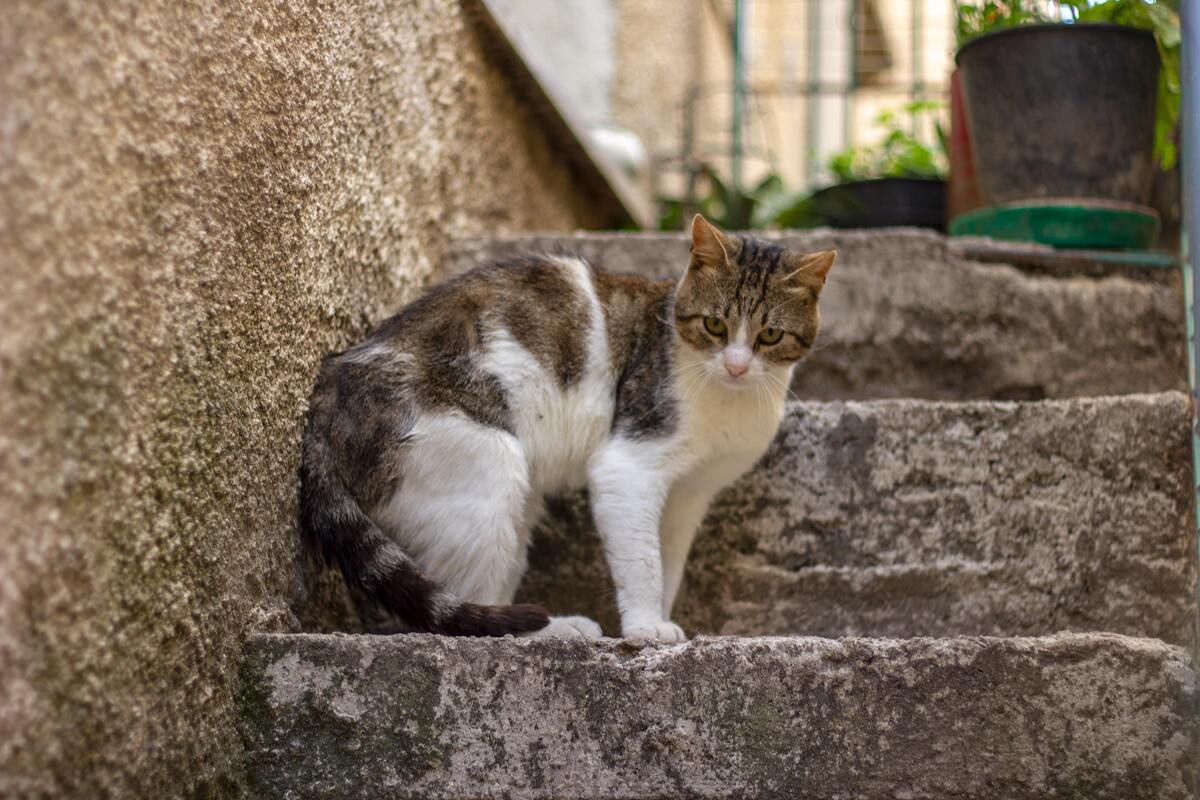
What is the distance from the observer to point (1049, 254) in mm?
2996

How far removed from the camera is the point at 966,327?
2928 mm

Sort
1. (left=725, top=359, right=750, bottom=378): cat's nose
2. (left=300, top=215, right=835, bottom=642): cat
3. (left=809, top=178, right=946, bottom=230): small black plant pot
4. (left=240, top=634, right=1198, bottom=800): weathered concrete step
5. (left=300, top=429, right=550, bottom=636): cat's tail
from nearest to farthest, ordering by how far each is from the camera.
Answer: (left=240, top=634, right=1198, bottom=800): weathered concrete step, (left=300, top=429, right=550, bottom=636): cat's tail, (left=300, top=215, right=835, bottom=642): cat, (left=725, top=359, right=750, bottom=378): cat's nose, (left=809, top=178, right=946, bottom=230): small black plant pot

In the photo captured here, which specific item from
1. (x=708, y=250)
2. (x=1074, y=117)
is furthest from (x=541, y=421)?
(x=1074, y=117)

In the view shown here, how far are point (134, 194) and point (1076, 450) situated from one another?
1.71 meters

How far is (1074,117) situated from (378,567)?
2.32 m

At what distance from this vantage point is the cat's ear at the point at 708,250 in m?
2.17

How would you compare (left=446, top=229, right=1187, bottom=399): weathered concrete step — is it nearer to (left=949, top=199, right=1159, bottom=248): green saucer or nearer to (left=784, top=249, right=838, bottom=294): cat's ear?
(left=949, top=199, right=1159, bottom=248): green saucer

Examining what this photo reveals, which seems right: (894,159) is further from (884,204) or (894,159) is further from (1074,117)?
(1074,117)

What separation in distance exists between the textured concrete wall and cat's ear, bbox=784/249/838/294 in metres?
0.82

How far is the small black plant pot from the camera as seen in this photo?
398 cm

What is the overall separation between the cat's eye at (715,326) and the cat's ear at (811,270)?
0.16m

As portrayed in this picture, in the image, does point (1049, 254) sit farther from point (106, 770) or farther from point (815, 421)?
point (106, 770)

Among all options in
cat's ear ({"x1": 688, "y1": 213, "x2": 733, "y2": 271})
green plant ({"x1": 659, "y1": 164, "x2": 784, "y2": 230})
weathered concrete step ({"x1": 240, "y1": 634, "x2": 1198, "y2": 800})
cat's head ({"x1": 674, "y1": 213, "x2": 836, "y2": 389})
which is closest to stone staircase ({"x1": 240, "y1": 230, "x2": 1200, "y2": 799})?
weathered concrete step ({"x1": 240, "y1": 634, "x2": 1198, "y2": 800})

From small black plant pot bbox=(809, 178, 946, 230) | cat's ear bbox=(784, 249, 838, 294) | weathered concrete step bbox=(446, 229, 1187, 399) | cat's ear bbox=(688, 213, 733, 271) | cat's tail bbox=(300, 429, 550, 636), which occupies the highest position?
small black plant pot bbox=(809, 178, 946, 230)
